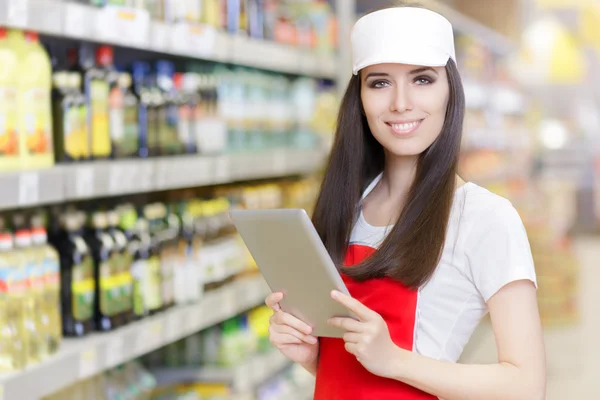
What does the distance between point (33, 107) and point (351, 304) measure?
1.19m

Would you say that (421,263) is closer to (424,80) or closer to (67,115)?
(424,80)

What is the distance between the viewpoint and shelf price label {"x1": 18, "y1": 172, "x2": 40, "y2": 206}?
208 cm

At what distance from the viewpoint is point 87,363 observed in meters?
2.36

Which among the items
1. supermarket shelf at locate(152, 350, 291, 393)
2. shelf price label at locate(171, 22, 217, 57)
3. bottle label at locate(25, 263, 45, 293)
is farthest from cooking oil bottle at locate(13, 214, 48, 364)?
supermarket shelf at locate(152, 350, 291, 393)

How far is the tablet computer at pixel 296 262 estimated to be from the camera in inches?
57.9

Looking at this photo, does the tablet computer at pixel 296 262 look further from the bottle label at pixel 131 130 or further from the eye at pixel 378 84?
the bottle label at pixel 131 130

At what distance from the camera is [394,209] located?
1794 millimetres

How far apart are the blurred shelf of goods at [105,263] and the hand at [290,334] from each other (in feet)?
2.53

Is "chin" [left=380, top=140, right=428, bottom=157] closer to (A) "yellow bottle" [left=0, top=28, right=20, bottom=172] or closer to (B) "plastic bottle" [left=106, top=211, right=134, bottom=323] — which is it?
(A) "yellow bottle" [left=0, top=28, right=20, bottom=172]

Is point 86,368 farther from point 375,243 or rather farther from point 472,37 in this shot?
point 472,37

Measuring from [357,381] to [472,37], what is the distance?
5353 mm

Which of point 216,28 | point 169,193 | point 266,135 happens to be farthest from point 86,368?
point 266,135

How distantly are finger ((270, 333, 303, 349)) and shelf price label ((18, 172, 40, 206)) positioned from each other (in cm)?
75

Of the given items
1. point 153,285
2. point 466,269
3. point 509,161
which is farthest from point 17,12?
point 509,161
